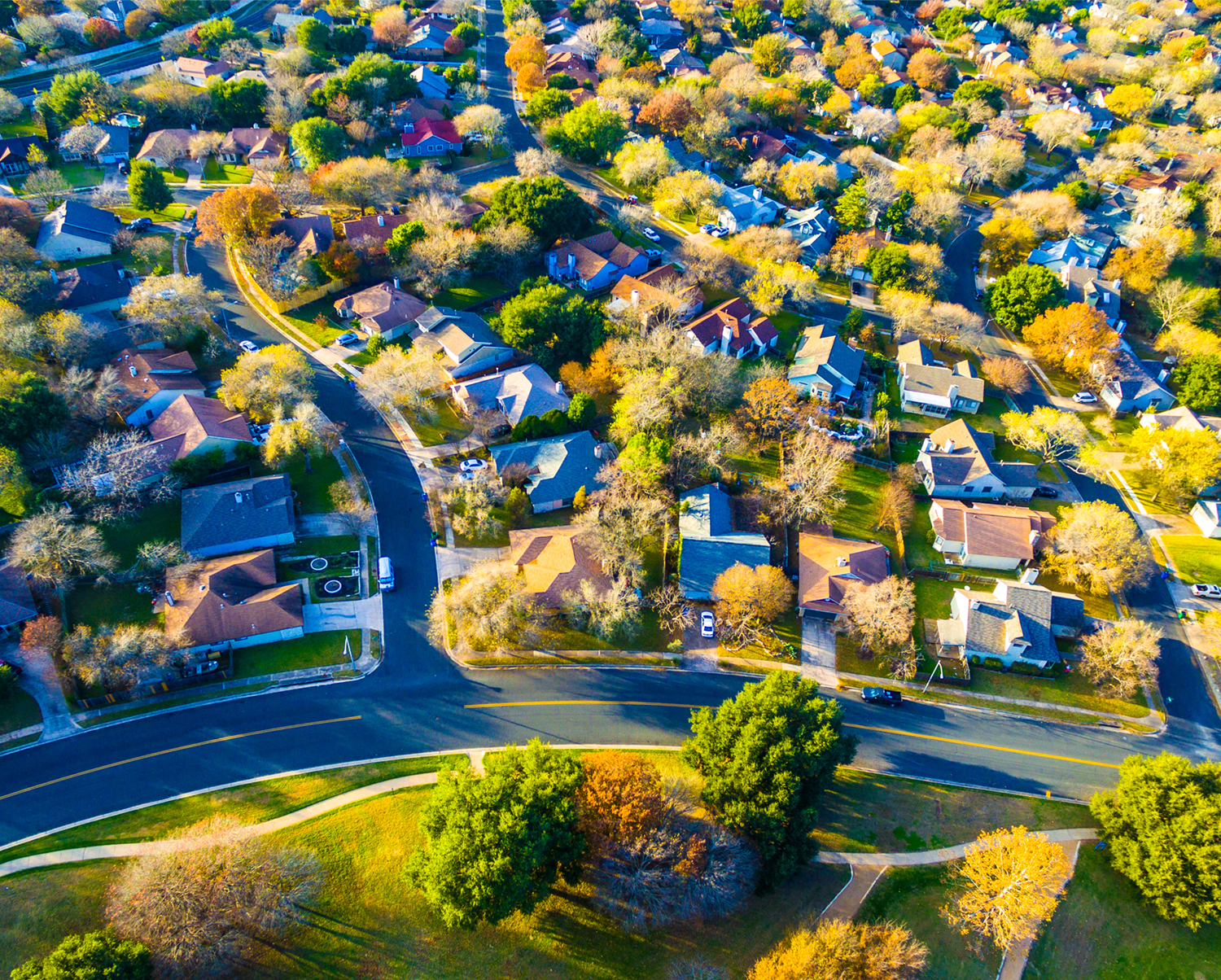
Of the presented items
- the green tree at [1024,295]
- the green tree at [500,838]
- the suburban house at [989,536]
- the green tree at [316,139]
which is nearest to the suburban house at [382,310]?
the green tree at [316,139]

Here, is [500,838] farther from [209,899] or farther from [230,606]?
[230,606]

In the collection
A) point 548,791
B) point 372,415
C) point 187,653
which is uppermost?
point 372,415

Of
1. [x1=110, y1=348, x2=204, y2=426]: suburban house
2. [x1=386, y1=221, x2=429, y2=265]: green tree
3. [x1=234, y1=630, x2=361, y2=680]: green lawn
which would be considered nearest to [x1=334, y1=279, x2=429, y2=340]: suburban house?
[x1=386, y1=221, x2=429, y2=265]: green tree

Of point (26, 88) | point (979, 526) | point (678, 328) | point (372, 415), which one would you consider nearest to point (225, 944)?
point (372, 415)

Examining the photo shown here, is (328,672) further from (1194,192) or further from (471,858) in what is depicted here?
(1194,192)

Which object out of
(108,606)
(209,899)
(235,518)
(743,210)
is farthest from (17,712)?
(743,210)

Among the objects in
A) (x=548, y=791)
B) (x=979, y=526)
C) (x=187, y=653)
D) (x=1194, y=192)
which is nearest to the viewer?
(x=548, y=791)

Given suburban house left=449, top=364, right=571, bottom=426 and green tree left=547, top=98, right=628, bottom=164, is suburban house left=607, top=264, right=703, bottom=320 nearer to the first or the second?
suburban house left=449, top=364, right=571, bottom=426
